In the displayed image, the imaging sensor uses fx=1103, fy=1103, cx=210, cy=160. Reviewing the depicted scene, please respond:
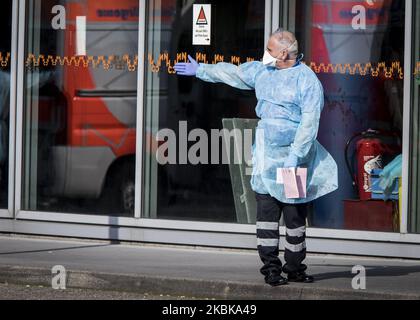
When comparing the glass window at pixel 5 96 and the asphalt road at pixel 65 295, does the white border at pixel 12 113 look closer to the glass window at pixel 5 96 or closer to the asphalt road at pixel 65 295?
the glass window at pixel 5 96

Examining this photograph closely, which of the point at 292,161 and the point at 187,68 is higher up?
the point at 187,68

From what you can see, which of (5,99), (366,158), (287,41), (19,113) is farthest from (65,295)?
(5,99)

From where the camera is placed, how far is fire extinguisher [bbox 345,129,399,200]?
11.5 metres

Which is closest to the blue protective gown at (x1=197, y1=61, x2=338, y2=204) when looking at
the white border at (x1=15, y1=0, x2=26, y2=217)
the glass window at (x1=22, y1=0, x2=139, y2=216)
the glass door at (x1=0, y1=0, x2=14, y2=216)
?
the glass window at (x1=22, y1=0, x2=139, y2=216)

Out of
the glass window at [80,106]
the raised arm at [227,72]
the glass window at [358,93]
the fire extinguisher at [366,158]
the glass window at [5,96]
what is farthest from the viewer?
the glass window at [5,96]

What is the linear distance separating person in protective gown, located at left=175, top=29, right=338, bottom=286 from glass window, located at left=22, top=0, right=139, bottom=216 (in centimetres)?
323

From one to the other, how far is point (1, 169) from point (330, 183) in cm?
491

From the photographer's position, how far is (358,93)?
11.5 meters

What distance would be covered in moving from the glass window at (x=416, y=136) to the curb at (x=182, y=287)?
2.47 m

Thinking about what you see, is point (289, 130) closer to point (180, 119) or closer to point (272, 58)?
point (272, 58)

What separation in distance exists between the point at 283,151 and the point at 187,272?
161 centimetres

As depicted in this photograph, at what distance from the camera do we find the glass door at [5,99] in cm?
1261

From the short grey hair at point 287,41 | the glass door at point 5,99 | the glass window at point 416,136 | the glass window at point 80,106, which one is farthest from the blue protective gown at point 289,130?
the glass door at point 5,99

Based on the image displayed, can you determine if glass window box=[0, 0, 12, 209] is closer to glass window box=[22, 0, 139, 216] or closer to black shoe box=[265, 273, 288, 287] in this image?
glass window box=[22, 0, 139, 216]
